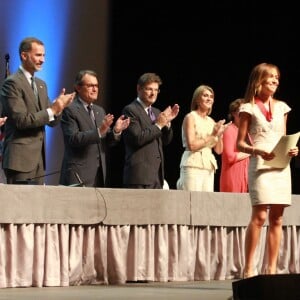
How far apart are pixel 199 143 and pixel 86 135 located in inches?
42.5

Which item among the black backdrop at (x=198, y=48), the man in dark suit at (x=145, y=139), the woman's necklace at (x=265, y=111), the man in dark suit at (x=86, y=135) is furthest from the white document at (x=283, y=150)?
the black backdrop at (x=198, y=48)

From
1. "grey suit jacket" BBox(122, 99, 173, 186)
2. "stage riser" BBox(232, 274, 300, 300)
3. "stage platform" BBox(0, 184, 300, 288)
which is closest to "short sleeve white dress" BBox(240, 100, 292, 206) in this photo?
"stage platform" BBox(0, 184, 300, 288)

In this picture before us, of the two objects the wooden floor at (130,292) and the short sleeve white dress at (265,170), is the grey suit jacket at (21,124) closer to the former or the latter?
the wooden floor at (130,292)

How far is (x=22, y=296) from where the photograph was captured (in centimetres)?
448

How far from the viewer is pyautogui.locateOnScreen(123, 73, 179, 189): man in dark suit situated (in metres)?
6.10

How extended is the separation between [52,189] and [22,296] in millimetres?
899

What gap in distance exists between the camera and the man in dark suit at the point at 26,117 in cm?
536

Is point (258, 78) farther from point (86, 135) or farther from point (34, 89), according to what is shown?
point (34, 89)

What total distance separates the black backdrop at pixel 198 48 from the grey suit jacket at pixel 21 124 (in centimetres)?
353

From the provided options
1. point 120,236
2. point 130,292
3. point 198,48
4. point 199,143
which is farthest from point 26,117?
point 198,48

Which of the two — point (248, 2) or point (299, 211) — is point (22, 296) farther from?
point (248, 2)

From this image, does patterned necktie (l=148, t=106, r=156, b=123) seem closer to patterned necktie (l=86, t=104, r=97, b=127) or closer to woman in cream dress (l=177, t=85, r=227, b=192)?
woman in cream dress (l=177, t=85, r=227, b=192)

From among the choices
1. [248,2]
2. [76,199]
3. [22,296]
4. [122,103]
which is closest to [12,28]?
[122,103]

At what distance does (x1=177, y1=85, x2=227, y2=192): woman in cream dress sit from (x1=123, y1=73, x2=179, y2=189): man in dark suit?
1.18 ft
